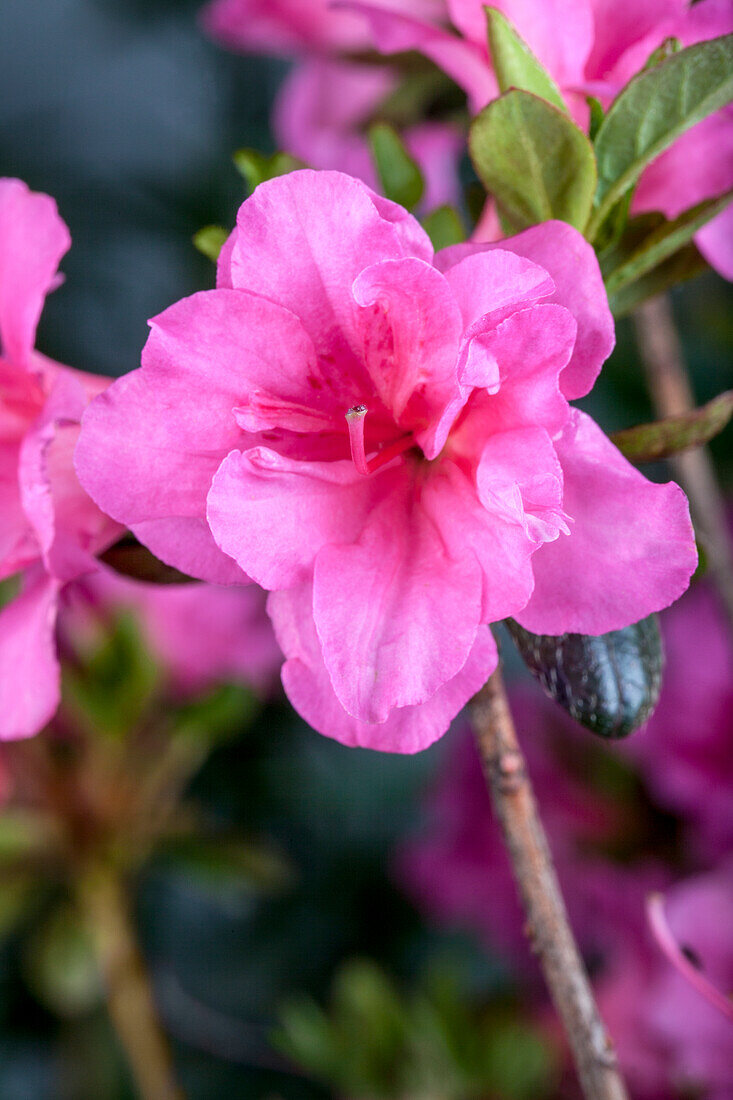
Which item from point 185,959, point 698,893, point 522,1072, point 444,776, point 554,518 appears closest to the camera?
point 554,518

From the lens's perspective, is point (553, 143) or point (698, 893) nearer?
point (553, 143)

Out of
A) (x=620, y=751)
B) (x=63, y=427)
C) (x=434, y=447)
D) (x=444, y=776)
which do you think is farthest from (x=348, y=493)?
(x=444, y=776)

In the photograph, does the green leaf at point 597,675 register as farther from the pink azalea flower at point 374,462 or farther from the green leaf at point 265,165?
the green leaf at point 265,165

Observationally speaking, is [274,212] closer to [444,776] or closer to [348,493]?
[348,493]

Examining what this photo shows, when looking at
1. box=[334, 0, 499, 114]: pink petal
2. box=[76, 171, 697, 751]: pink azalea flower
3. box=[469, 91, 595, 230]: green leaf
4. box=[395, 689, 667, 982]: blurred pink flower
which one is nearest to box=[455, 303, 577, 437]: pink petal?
box=[76, 171, 697, 751]: pink azalea flower

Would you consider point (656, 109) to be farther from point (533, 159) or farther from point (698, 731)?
point (698, 731)

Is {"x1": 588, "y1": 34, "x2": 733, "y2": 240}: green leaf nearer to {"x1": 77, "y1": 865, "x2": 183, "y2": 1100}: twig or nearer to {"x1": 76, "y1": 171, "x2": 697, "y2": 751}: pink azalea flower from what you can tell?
{"x1": 76, "y1": 171, "x2": 697, "y2": 751}: pink azalea flower
